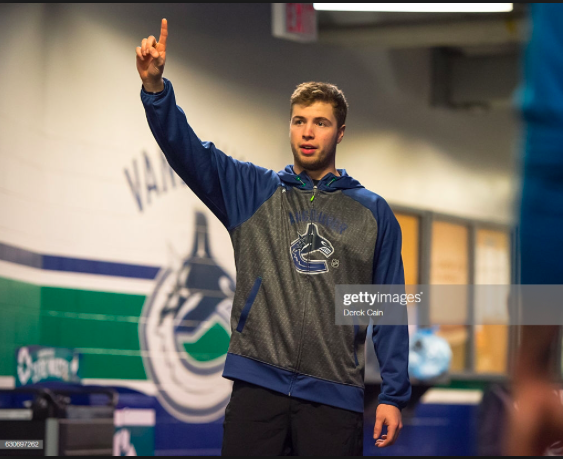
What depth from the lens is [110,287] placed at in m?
3.92

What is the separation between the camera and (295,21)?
4191mm

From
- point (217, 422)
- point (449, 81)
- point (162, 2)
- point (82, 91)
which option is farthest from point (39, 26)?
point (449, 81)

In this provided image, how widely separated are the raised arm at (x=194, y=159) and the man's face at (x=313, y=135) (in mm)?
96

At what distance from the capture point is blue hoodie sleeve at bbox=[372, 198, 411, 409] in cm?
197

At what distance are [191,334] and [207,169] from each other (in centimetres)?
239

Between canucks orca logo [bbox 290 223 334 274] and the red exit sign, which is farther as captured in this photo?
the red exit sign

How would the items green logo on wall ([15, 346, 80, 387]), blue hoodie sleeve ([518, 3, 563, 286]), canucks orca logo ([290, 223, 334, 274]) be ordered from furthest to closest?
green logo on wall ([15, 346, 80, 387]) < canucks orca logo ([290, 223, 334, 274]) < blue hoodie sleeve ([518, 3, 563, 286])

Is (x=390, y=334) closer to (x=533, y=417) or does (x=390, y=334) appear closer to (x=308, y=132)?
(x=308, y=132)

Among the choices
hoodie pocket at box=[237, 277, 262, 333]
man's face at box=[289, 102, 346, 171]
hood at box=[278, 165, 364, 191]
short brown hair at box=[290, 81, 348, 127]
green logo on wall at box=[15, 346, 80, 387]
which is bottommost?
green logo on wall at box=[15, 346, 80, 387]

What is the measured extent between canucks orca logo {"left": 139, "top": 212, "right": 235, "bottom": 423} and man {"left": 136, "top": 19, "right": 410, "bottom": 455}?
7.09 feet

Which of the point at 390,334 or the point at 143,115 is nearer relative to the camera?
the point at 390,334

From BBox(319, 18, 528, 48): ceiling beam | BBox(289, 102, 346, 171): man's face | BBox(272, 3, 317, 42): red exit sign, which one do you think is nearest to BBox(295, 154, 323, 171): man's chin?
BBox(289, 102, 346, 171): man's face

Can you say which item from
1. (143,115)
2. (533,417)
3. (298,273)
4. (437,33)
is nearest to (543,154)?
(533,417)

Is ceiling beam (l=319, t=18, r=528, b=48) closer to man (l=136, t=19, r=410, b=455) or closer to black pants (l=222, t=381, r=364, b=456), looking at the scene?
man (l=136, t=19, r=410, b=455)
